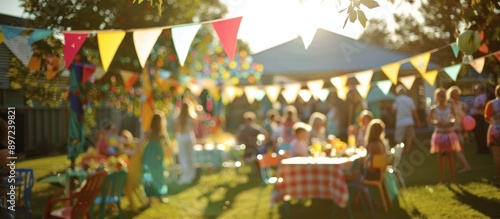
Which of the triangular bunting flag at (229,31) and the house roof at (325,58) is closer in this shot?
the triangular bunting flag at (229,31)

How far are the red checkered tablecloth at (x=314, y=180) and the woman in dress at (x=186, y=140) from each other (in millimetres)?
4123

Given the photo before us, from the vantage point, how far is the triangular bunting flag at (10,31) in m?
6.12

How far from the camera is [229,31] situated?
579cm

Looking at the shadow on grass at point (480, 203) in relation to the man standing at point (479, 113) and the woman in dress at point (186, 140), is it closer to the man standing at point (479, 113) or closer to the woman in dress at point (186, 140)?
the man standing at point (479, 113)

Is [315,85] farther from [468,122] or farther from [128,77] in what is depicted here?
[128,77]

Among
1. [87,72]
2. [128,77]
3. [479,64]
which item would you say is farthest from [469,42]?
[128,77]

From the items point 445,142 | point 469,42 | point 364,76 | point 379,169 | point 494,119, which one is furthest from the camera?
point 364,76

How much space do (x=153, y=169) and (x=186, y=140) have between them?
2032mm

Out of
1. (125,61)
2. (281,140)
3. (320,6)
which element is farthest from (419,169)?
(320,6)

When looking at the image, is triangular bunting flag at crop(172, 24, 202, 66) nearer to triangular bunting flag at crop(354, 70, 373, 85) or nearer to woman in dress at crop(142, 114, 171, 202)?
woman in dress at crop(142, 114, 171, 202)

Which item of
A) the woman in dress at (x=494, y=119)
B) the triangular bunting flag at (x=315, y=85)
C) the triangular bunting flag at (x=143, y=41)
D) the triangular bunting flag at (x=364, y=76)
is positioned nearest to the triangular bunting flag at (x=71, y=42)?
the triangular bunting flag at (x=143, y=41)

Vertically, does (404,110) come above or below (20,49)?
below

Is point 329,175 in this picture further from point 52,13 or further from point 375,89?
point 375,89

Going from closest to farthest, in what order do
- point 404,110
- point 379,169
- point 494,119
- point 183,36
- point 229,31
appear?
point 229,31, point 183,36, point 379,169, point 494,119, point 404,110
